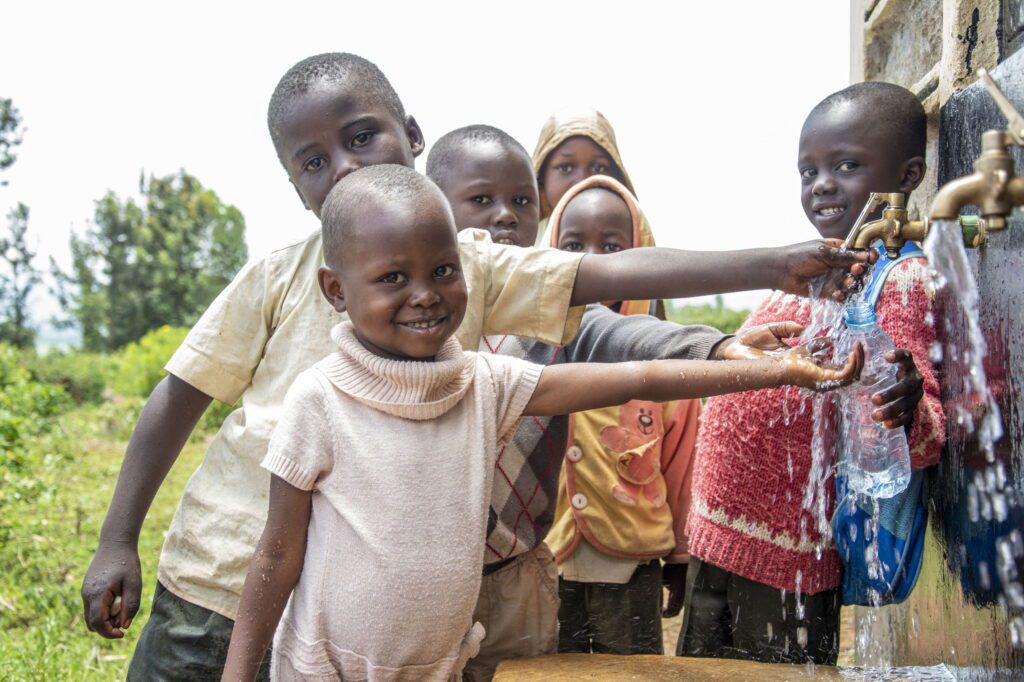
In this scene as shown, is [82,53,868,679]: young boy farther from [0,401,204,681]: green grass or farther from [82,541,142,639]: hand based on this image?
[0,401,204,681]: green grass

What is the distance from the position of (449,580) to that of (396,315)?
469mm

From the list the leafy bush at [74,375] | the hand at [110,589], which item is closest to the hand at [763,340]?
the hand at [110,589]

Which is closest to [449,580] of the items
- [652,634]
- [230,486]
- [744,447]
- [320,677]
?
[320,677]

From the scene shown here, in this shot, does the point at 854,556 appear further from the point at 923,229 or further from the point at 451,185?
the point at 451,185

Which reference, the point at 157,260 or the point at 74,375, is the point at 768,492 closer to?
the point at 74,375

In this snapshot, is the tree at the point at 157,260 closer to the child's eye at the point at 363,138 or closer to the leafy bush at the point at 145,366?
the leafy bush at the point at 145,366

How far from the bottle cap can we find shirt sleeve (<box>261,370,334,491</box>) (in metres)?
1.01

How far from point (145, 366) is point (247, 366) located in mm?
13118

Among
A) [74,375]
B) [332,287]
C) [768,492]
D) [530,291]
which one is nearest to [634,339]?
[530,291]

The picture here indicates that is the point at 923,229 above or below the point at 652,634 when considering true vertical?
above

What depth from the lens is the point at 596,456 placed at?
2584 mm

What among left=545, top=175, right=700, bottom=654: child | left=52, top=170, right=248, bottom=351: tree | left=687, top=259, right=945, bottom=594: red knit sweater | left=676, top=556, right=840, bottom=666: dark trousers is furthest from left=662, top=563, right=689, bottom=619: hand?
left=52, top=170, right=248, bottom=351: tree

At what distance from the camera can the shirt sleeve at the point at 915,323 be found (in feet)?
6.21

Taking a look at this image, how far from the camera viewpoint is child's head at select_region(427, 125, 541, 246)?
2701mm
